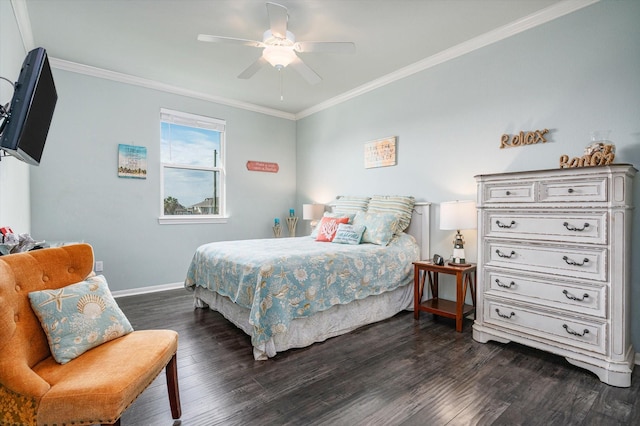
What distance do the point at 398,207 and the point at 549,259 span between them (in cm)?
159

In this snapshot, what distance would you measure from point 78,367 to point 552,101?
3.53 metres

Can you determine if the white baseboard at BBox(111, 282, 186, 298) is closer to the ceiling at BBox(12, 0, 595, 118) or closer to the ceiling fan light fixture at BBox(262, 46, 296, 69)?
the ceiling at BBox(12, 0, 595, 118)

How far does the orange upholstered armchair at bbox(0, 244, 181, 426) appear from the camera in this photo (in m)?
1.06

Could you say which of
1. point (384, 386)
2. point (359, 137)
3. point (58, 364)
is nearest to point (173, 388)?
point (58, 364)

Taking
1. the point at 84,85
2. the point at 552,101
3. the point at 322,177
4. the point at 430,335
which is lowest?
the point at 430,335

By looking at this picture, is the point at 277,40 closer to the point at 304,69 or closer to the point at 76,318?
the point at 304,69

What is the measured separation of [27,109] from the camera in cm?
141

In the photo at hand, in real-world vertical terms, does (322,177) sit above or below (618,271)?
above

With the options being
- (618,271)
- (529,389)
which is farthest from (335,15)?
(529,389)

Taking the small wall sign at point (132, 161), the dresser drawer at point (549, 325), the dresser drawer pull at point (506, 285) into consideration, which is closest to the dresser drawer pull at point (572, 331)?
the dresser drawer at point (549, 325)

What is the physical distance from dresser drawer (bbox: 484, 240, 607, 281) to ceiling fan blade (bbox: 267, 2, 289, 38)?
7.55 feet

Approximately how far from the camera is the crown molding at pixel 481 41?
2468mm

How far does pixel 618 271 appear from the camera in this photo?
1.91 meters

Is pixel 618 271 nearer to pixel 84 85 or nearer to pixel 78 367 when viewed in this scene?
pixel 78 367
